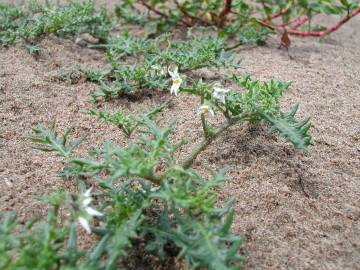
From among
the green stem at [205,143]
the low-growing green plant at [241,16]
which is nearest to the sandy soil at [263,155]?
the green stem at [205,143]

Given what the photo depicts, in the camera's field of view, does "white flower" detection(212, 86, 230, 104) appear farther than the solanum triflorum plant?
Yes

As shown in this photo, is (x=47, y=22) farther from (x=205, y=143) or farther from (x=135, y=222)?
(x=135, y=222)

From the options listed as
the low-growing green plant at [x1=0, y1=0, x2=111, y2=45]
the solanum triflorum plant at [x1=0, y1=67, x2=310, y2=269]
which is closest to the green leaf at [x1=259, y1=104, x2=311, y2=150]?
the solanum triflorum plant at [x1=0, y1=67, x2=310, y2=269]

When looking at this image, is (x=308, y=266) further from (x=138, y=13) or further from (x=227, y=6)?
(x=138, y=13)

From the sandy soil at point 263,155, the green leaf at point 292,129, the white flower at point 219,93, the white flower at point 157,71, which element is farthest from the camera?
the white flower at point 157,71

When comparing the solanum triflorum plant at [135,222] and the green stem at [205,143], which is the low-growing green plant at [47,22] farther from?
the green stem at [205,143]

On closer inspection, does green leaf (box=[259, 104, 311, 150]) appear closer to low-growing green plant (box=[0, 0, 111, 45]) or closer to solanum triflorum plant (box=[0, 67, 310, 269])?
solanum triflorum plant (box=[0, 67, 310, 269])

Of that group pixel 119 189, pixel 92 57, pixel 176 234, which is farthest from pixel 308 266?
pixel 92 57

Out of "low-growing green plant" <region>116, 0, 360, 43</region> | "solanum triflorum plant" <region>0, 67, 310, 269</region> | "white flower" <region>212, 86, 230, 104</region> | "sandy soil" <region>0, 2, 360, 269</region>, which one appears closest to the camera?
"solanum triflorum plant" <region>0, 67, 310, 269</region>
